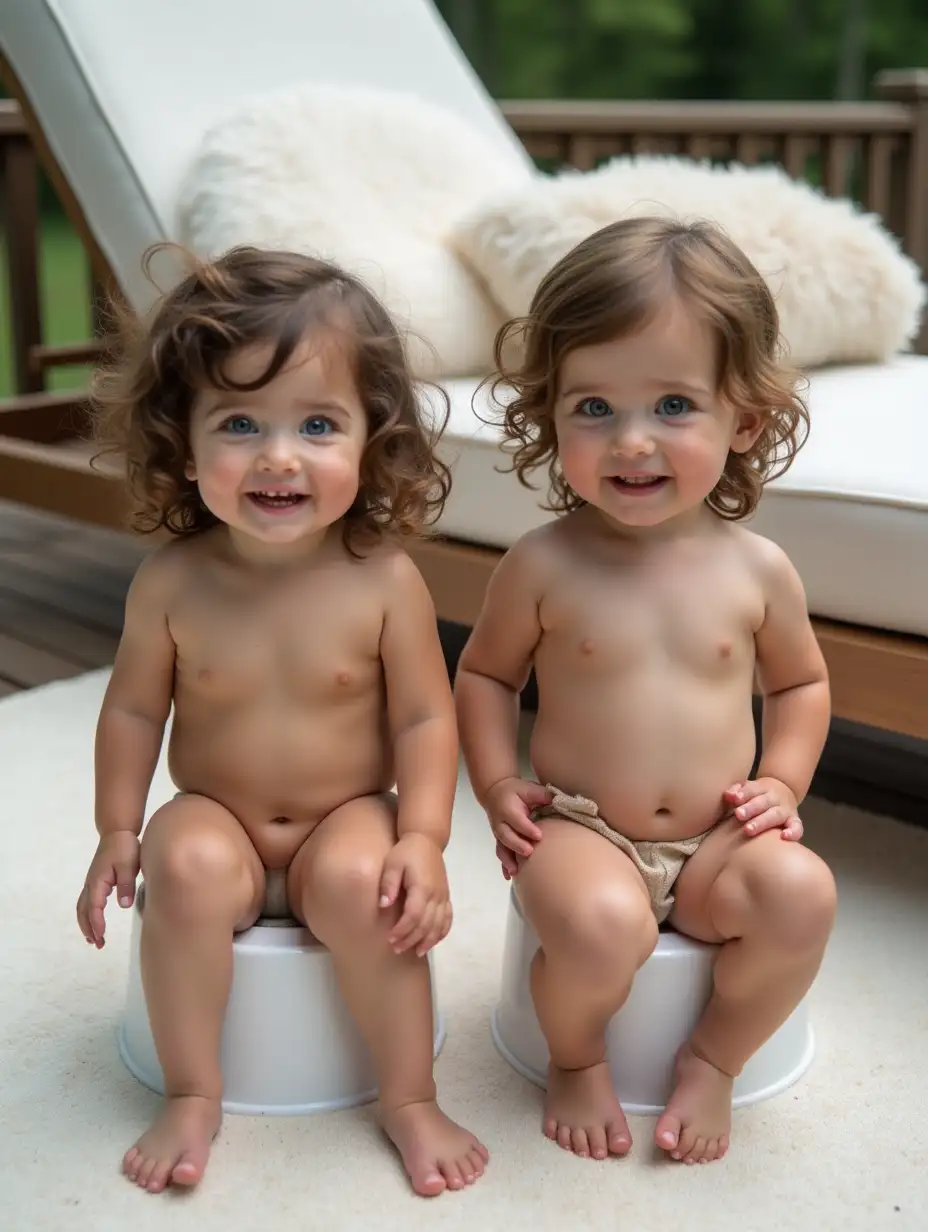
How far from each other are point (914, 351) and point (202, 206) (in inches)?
72.5

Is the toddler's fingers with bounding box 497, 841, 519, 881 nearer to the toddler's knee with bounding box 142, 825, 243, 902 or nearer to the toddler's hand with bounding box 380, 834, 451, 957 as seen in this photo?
the toddler's hand with bounding box 380, 834, 451, 957

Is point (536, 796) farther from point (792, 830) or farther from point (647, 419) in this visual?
point (647, 419)

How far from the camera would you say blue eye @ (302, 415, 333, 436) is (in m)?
0.95

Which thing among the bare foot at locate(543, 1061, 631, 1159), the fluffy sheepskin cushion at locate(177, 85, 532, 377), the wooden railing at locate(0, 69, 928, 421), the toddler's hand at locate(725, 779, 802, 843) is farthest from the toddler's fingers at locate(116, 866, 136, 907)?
the wooden railing at locate(0, 69, 928, 421)

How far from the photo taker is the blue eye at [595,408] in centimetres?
96

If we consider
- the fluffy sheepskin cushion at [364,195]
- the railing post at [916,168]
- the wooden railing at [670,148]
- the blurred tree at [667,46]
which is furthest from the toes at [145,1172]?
the blurred tree at [667,46]

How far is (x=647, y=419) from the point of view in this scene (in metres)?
0.95

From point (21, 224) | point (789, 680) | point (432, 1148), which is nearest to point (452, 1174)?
point (432, 1148)

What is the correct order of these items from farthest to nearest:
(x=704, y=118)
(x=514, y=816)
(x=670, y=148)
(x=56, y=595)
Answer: (x=670, y=148) < (x=704, y=118) < (x=56, y=595) < (x=514, y=816)

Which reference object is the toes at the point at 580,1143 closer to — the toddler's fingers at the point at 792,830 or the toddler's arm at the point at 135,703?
the toddler's fingers at the point at 792,830

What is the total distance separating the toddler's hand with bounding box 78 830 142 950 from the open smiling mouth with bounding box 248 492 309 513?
0.87 feet

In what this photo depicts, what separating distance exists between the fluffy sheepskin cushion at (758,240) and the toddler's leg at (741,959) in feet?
2.99

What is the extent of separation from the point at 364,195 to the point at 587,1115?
1.26 m

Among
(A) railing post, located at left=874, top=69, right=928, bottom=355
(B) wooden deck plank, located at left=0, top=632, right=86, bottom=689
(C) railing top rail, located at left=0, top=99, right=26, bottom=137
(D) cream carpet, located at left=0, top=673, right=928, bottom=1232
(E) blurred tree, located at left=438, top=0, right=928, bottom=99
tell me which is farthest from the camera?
(E) blurred tree, located at left=438, top=0, right=928, bottom=99
